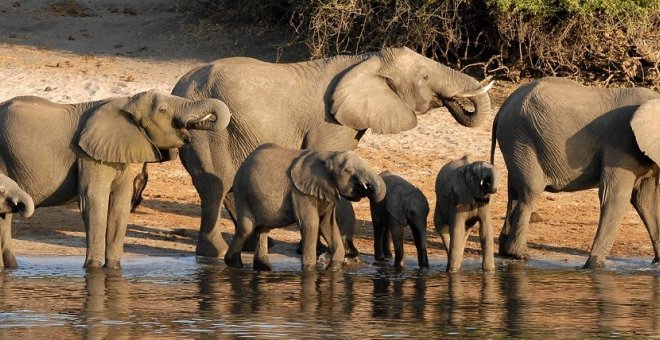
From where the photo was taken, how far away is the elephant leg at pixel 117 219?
1416cm

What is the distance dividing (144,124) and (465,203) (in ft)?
8.74

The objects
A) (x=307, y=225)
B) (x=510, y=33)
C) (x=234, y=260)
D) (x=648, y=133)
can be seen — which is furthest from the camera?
(x=510, y=33)

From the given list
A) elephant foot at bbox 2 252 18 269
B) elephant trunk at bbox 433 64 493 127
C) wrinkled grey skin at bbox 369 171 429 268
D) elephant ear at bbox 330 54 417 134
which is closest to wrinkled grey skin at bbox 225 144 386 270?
wrinkled grey skin at bbox 369 171 429 268

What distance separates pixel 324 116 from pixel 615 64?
7.18 meters

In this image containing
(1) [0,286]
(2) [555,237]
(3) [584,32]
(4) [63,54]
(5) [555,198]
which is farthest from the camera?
(4) [63,54]

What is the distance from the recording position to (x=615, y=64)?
71.2ft

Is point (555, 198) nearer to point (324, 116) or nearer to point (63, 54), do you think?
point (324, 116)

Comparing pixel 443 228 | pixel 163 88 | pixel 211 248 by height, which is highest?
pixel 163 88

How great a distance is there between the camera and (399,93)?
15.7m

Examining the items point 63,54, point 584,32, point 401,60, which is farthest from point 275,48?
point 401,60

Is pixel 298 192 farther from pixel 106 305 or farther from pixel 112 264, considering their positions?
pixel 106 305

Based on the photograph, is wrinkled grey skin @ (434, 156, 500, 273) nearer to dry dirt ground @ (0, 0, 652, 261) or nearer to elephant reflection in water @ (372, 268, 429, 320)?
elephant reflection in water @ (372, 268, 429, 320)

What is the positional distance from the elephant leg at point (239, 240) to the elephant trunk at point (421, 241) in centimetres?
137

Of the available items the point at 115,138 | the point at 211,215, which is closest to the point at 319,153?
the point at 211,215
